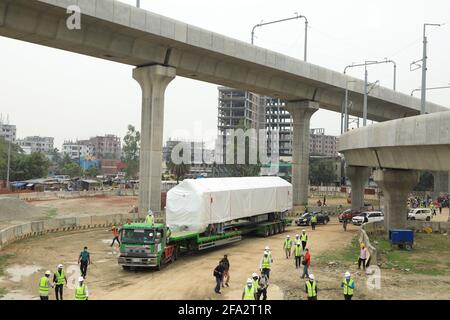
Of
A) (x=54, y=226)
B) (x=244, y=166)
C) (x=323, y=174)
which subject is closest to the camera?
(x=54, y=226)

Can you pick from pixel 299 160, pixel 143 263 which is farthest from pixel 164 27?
pixel 299 160

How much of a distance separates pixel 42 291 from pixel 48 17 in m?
23.5

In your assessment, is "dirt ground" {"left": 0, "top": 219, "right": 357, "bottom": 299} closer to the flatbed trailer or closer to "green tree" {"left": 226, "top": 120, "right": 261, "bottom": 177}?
the flatbed trailer

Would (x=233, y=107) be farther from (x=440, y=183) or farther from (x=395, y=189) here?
(x=395, y=189)

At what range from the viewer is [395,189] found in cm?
3725

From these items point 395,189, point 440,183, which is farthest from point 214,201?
point 440,183

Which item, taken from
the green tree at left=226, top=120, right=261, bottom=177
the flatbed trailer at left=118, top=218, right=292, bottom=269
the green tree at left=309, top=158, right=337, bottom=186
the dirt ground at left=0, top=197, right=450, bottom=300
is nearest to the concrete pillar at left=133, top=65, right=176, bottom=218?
the dirt ground at left=0, top=197, right=450, bottom=300

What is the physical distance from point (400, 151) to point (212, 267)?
12.7 metres

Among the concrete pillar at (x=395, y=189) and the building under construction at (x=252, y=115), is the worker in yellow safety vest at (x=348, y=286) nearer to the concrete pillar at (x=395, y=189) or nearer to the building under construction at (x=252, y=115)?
the concrete pillar at (x=395, y=189)

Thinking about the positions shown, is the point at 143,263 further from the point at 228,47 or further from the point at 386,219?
the point at 228,47

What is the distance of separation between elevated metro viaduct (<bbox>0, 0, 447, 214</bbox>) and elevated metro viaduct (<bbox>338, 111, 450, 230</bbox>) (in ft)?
44.0

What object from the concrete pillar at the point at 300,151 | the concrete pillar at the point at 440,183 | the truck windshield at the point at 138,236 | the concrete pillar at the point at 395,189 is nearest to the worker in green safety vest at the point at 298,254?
the truck windshield at the point at 138,236

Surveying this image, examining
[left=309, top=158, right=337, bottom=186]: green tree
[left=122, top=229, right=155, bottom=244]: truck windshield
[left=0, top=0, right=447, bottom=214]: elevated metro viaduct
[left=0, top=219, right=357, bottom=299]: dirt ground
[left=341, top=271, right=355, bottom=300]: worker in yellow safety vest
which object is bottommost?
[left=0, top=219, right=357, bottom=299]: dirt ground

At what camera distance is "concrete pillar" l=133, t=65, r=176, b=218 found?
43.5 m
